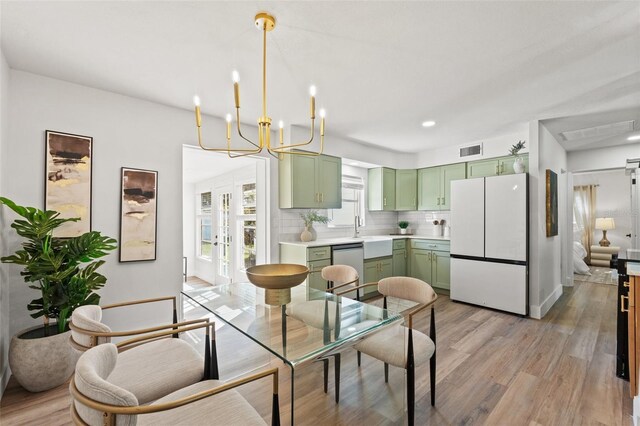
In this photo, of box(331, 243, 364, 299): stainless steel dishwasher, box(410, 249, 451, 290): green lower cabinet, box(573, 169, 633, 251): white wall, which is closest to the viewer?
box(331, 243, 364, 299): stainless steel dishwasher

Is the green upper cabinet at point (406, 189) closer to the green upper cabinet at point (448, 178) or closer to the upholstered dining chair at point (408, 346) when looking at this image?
the green upper cabinet at point (448, 178)

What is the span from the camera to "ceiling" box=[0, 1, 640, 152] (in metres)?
1.76

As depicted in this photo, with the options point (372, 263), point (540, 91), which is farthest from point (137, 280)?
point (540, 91)

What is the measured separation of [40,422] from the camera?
188 centimetres

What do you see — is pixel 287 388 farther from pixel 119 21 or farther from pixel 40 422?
pixel 119 21

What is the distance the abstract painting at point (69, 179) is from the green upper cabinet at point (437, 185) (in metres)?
4.96

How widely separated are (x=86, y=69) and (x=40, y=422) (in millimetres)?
2599

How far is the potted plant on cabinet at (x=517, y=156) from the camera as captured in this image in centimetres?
388

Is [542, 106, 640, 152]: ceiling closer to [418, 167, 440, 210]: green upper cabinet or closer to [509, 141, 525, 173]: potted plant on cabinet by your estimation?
[509, 141, 525, 173]: potted plant on cabinet

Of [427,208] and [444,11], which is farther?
[427,208]

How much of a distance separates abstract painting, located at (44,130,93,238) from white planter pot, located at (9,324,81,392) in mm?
879

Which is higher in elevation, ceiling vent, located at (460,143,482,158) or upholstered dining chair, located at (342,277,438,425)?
→ ceiling vent, located at (460,143,482,158)

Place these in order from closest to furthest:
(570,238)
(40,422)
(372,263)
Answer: (40,422), (372,263), (570,238)

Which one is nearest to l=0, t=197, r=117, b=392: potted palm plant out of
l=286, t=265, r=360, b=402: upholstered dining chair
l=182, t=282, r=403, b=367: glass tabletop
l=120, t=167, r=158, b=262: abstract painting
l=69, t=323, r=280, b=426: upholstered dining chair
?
l=120, t=167, r=158, b=262: abstract painting
